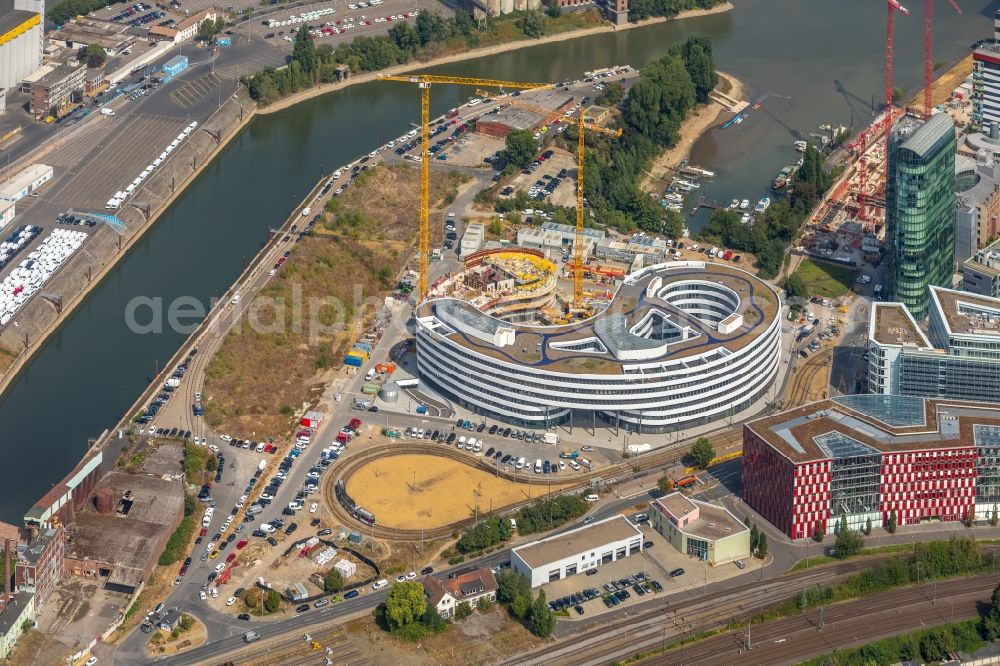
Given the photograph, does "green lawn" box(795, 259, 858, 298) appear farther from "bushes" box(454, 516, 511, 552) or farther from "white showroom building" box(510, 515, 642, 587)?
"bushes" box(454, 516, 511, 552)

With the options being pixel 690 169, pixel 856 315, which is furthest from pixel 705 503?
pixel 690 169

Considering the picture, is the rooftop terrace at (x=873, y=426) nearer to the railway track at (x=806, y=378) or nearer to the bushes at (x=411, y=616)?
the railway track at (x=806, y=378)

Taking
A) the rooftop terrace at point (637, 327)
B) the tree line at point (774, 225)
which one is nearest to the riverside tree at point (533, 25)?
the tree line at point (774, 225)

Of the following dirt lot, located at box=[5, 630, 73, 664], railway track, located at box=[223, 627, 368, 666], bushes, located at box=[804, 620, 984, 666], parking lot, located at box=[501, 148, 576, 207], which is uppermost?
dirt lot, located at box=[5, 630, 73, 664]

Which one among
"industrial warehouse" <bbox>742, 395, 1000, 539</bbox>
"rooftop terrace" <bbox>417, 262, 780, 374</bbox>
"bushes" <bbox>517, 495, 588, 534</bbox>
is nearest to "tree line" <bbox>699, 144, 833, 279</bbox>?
"rooftop terrace" <bbox>417, 262, 780, 374</bbox>

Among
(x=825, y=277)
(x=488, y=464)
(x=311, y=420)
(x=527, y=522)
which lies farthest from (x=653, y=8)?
(x=527, y=522)

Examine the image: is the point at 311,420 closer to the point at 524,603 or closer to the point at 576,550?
the point at 576,550
